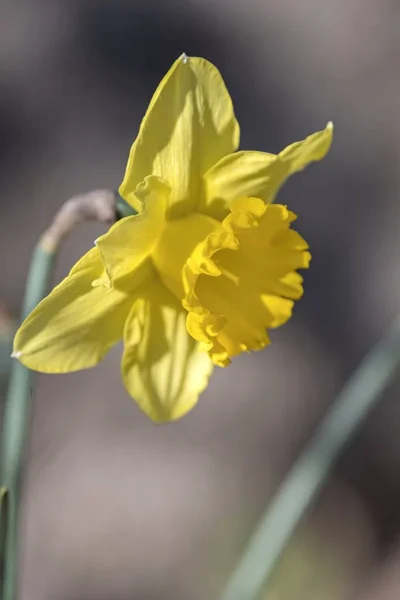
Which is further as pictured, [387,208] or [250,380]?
[387,208]

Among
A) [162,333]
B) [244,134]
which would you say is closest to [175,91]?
[162,333]

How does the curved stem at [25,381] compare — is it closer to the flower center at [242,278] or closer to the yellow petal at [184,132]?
the yellow petal at [184,132]

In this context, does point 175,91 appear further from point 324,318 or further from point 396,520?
point 396,520

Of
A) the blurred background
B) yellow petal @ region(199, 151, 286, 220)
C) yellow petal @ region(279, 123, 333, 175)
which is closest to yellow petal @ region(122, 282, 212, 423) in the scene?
yellow petal @ region(199, 151, 286, 220)

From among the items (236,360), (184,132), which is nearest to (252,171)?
(184,132)

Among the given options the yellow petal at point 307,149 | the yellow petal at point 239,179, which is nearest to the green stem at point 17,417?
the yellow petal at point 239,179

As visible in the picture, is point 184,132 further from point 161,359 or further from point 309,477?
point 309,477
